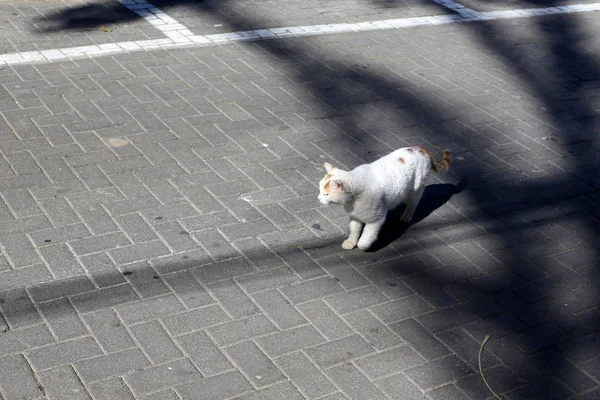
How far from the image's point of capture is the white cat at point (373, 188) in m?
5.35

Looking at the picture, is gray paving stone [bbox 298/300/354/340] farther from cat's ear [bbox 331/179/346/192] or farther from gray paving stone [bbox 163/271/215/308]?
cat's ear [bbox 331/179/346/192]

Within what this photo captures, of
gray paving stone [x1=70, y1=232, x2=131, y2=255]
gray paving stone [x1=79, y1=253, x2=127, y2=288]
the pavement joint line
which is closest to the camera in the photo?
gray paving stone [x1=79, y1=253, x2=127, y2=288]

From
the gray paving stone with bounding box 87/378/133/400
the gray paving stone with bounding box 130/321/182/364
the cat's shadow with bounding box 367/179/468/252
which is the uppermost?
the cat's shadow with bounding box 367/179/468/252

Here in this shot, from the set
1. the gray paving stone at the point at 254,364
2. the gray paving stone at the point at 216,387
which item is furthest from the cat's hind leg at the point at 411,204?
the gray paving stone at the point at 216,387

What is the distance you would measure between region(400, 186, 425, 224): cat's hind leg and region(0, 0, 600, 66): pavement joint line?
3999 millimetres

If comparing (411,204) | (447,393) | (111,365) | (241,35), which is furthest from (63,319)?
(241,35)

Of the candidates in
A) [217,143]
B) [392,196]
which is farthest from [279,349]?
[217,143]

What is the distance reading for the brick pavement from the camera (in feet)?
15.4

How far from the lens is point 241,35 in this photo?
9.60 metres

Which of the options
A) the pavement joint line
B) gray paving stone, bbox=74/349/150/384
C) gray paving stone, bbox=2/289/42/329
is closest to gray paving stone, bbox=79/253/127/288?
gray paving stone, bbox=2/289/42/329

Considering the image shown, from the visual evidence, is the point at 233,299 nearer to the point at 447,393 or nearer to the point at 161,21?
the point at 447,393

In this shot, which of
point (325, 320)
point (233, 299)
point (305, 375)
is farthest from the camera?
point (233, 299)

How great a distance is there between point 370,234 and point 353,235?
170mm

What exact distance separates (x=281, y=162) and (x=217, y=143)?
2.01 feet
